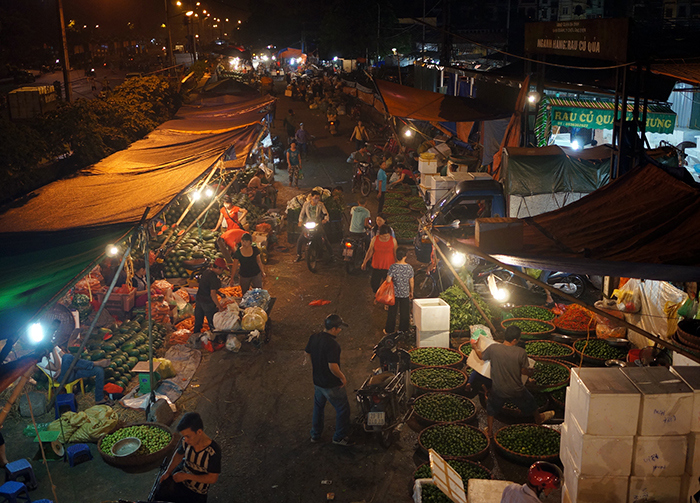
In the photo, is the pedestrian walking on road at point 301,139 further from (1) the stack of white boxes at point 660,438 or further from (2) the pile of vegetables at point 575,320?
(1) the stack of white boxes at point 660,438

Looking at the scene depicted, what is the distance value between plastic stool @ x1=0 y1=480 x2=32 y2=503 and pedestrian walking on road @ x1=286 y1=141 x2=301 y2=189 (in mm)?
17546

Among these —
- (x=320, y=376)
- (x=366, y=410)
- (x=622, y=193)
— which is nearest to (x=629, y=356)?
(x=622, y=193)

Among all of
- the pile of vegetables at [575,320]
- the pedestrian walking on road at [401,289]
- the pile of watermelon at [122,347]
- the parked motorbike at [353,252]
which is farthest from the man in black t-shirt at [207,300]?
the pile of vegetables at [575,320]

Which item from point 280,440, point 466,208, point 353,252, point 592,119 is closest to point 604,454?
point 280,440

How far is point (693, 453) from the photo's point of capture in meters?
5.36

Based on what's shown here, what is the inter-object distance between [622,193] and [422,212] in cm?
1152

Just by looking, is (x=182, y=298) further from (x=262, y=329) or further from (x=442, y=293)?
(x=442, y=293)

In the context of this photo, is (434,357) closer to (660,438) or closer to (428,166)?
(660,438)

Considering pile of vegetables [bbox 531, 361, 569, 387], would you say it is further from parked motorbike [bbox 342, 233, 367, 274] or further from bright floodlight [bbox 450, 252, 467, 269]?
parked motorbike [bbox 342, 233, 367, 274]

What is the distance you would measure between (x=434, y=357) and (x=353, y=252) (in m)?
5.30

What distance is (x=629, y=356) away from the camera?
9.01 meters

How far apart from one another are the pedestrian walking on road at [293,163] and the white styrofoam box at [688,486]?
18931 mm

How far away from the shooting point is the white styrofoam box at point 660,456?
534 centimetres

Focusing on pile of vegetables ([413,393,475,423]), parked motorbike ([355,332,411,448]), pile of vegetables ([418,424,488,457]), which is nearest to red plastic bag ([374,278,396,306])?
parked motorbike ([355,332,411,448])
